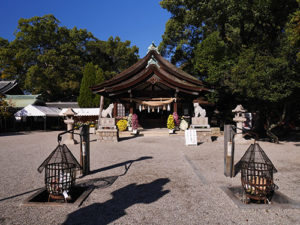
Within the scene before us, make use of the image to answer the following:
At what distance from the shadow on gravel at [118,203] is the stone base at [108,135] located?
698 cm

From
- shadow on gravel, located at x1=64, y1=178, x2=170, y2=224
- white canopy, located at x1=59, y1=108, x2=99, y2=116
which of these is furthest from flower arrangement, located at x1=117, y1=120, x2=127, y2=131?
white canopy, located at x1=59, y1=108, x2=99, y2=116

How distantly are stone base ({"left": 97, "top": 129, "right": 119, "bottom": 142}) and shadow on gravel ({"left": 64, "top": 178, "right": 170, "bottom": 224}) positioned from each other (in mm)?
6984

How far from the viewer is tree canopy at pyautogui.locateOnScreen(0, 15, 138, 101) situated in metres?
29.8

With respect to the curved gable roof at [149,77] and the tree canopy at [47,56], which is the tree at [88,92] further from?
the curved gable roof at [149,77]

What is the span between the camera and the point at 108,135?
11672 millimetres

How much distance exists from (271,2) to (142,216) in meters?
11.8

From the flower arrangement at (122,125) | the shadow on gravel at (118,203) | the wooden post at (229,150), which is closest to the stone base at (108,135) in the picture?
the flower arrangement at (122,125)

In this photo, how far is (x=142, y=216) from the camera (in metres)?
3.30

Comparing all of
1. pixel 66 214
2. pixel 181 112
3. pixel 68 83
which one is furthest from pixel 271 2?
pixel 68 83

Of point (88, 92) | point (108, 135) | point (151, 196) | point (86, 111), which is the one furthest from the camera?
point (88, 92)

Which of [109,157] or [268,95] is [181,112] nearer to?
[268,95]

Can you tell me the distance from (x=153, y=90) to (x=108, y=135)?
772 centimetres

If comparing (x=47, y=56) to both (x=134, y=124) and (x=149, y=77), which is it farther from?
(x=134, y=124)

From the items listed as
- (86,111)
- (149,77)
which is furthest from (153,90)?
(86,111)
